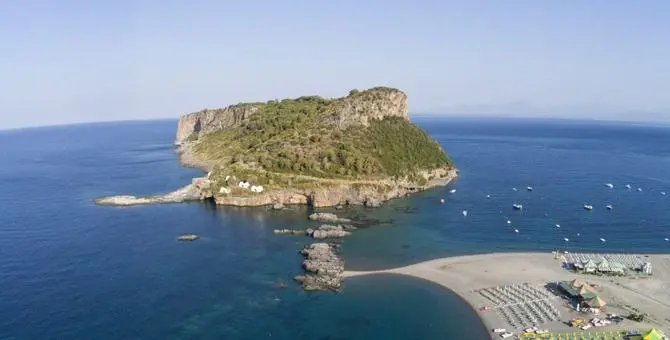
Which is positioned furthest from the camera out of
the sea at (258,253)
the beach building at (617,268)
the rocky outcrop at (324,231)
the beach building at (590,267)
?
the rocky outcrop at (324,231)

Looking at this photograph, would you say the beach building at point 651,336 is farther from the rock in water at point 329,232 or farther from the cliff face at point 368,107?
the cliff face at point 368,107

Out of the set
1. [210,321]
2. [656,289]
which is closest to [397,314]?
[210,321]

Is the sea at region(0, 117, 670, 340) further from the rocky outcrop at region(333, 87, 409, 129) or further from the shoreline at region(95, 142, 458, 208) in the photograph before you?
the rocky outcrop at region(333, 87, 409, 129)

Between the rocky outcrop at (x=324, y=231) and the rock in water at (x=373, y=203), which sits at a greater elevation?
the rock in water at (x=373, y=203)

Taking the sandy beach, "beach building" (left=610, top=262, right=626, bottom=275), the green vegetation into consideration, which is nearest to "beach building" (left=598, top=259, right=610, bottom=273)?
"beach building" (left=610, top=262, right=626, bottom=275)

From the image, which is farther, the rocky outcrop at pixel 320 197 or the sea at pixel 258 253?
the rocky outcrop at pixel 320 197

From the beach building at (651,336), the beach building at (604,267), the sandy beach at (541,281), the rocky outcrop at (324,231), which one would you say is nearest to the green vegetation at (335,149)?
the rocky outcrop at (324,231)

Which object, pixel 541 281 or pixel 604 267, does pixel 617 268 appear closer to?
pixel 604 267
